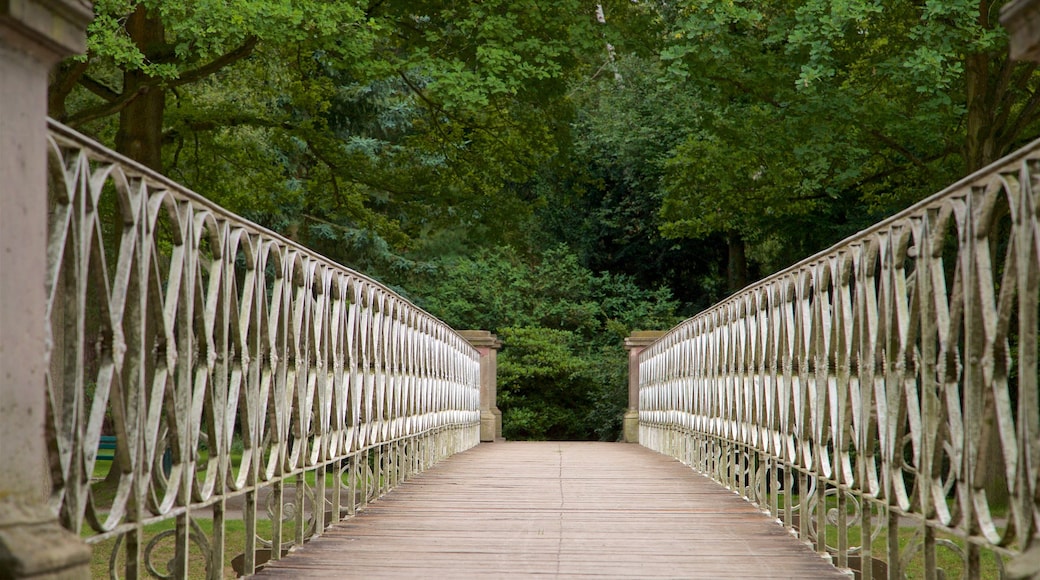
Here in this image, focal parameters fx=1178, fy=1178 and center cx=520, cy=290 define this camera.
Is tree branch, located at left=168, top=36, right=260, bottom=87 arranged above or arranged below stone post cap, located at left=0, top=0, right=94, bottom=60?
above

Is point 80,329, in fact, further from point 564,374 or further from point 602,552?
point 564,374

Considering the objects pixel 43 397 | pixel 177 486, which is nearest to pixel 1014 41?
pixel 43 397

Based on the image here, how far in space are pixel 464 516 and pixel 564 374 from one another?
23.1 m

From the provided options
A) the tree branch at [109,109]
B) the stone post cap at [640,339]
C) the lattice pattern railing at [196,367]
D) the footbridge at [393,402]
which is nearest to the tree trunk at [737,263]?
the stone post cap at [640,339]

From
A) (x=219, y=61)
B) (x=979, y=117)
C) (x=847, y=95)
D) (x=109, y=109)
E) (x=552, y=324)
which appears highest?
(x=219, y=61)

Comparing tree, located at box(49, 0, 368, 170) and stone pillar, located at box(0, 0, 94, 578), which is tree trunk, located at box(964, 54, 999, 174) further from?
stone pillar, located at box(0, 0, 94, 578)

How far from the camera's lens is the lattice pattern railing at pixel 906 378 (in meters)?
3.12

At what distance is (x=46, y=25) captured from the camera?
253 centimetres

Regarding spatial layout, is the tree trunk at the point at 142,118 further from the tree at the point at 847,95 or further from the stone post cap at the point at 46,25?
the stone post cap at the point at 46,25

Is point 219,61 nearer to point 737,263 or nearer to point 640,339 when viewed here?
point 640,339

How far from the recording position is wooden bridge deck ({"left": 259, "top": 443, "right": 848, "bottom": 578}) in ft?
16.0

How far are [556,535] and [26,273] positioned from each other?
3.81 m

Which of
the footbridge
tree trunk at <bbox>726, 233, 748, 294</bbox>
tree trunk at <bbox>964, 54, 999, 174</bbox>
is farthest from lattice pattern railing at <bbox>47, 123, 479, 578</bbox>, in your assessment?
tree trunk at <bbox>726, 233, 748, 294</bbox>

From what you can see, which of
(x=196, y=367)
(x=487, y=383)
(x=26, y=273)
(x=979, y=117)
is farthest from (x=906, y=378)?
(x=487, y=383)
